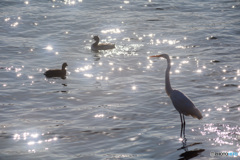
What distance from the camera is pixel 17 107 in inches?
719

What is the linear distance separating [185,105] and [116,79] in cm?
695

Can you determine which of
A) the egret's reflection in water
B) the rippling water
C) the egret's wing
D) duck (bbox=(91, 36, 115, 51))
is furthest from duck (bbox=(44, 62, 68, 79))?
the egret's wing

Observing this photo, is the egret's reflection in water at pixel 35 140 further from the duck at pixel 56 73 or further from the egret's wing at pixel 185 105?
the duck at pixel 56 73

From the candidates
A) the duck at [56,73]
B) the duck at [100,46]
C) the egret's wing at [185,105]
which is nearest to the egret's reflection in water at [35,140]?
the egret's wing at [185,105]

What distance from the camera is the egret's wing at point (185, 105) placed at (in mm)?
15180

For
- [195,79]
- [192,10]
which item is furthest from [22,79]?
[192,10]

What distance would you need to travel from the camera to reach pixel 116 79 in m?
21.9

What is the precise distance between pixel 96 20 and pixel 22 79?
40.8 feet

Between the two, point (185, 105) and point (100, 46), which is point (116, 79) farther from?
point (185, 105)

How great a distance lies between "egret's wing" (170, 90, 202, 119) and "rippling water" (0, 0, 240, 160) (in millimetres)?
555

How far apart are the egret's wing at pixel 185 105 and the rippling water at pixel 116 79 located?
0.56 metres

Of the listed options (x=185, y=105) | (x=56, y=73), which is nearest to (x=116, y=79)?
(x=56, y=73)

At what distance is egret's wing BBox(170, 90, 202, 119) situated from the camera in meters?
15.2

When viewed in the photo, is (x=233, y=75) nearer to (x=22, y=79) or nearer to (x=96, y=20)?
(x=22, y=79)
